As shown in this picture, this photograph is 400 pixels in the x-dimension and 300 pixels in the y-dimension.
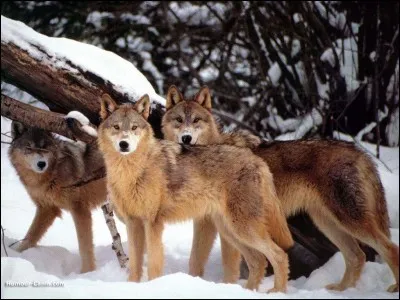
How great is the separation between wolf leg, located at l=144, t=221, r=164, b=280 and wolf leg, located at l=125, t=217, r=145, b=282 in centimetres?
22

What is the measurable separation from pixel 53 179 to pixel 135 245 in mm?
2026

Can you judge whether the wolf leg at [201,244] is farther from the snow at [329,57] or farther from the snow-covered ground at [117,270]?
the snow at [329,57]

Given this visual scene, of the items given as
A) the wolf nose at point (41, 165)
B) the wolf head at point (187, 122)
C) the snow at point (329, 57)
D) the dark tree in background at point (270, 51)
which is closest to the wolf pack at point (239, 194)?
the wolf head at point (187, 122)

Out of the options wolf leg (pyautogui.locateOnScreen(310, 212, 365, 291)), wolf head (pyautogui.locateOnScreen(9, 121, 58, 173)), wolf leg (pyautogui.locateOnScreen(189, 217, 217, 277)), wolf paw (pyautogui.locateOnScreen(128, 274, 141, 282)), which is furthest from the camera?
wolf head (pyautogui.locateOnScreen(9, 121, 58, 173))

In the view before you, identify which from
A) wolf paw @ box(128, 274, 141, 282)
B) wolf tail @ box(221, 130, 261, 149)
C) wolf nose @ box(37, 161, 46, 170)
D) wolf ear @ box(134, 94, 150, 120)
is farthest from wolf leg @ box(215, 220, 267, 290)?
wolf nose @ box(37, 161, 46, 170)

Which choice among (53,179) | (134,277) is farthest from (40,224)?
(134,277)

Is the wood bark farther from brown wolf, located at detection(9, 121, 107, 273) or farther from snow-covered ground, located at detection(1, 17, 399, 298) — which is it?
brown wolf, located at detection(9, 121, 107, 273)

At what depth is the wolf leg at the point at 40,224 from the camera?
7.92 m

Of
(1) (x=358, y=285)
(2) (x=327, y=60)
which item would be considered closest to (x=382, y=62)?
(2) (x=327, y=60)

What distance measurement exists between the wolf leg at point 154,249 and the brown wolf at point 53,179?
1.76 metres

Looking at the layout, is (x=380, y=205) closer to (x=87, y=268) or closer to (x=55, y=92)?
(x=87, y=268)

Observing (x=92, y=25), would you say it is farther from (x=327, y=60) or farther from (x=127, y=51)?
(x=327, y=60)

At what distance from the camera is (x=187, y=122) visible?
7262 millimetres

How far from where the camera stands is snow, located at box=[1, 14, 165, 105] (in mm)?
6598
